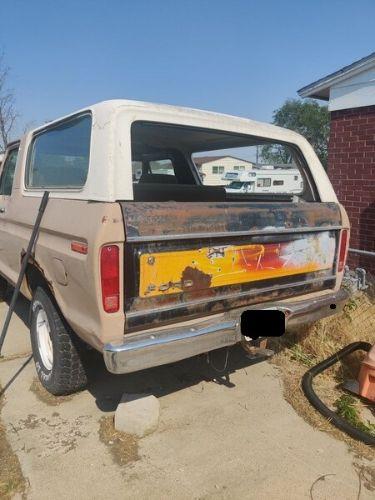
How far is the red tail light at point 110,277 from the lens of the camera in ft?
7.41

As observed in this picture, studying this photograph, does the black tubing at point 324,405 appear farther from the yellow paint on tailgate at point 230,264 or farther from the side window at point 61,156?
A: the side window at point 61,156

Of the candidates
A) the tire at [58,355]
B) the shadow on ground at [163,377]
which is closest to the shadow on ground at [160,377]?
the shadow on ground at [163,377]

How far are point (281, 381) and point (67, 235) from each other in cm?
209

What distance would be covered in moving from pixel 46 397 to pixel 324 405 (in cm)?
203

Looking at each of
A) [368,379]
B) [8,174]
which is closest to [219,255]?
[368,379]

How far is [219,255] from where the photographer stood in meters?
2.68

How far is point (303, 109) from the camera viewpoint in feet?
207

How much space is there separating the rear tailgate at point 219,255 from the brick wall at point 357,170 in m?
2.83

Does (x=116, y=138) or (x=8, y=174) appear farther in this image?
(x=8, y=174)

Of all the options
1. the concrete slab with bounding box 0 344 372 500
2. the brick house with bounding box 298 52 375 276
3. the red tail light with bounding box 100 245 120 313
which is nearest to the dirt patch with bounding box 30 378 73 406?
the concrete slab with bounding box 0 344 372 500

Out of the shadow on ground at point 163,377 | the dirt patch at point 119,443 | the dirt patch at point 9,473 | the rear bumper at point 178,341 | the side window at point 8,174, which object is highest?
the side window at point 8,174

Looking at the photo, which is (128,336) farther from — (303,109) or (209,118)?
(303,109)

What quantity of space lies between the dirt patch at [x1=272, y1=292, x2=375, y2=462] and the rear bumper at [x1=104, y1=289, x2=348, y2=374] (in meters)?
0.66

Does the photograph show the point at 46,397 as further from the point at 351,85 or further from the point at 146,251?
the point at 351,85
